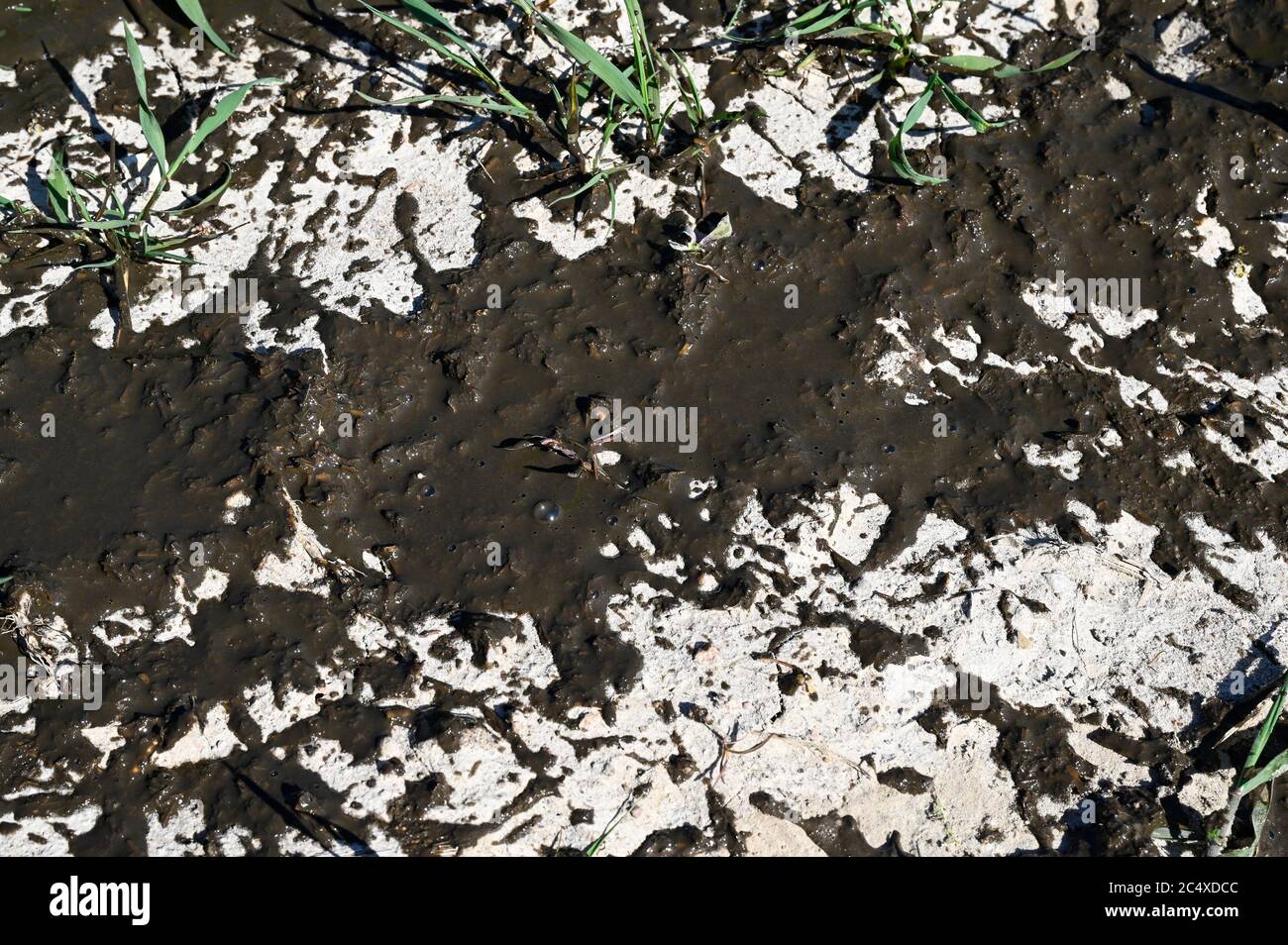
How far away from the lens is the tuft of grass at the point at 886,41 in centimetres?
281

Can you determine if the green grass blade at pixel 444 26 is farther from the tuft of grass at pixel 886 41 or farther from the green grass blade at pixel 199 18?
the tuft of grass at pixel 886 41

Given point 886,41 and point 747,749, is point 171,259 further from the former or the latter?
point 886,41

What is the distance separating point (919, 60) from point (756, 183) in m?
0.62

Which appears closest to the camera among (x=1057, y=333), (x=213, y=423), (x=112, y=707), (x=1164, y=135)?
(x=112, y=707)

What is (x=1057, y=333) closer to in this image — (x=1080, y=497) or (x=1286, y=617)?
(x=1080, y=497)

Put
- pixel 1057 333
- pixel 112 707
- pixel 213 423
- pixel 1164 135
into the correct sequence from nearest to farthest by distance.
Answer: pixel 112 707
pixel 213 423
pixel 1057 333
pixel 1164 135

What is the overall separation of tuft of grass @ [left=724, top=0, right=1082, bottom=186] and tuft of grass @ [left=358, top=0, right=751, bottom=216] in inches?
12.0

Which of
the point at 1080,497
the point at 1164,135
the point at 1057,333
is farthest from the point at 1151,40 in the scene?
the point at 1080,497

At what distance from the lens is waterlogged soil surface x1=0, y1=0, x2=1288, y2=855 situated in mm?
2199

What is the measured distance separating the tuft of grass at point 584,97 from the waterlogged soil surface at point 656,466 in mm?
81

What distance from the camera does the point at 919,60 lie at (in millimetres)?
2859

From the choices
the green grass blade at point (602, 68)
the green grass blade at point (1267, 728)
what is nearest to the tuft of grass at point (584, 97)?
the green grass blade at point (602, 68)

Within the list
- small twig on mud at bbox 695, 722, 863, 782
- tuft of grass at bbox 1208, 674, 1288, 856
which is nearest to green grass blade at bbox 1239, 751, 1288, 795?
tuft of grass at bbox 1208, 674, 1288, 856

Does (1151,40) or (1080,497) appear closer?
(1080,497)
